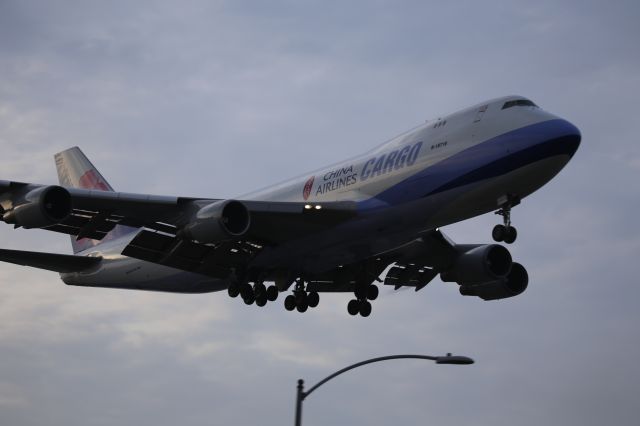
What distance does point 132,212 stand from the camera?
36.8 m

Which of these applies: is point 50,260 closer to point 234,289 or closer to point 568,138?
point 234,289

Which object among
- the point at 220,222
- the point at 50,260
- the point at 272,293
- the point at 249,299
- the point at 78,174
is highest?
the point at 78,174

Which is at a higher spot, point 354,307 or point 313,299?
point 354,307

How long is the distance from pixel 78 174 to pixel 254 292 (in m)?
13.3

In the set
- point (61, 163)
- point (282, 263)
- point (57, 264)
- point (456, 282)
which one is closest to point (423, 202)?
point (282, 263)

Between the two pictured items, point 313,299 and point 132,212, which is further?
point 313,299

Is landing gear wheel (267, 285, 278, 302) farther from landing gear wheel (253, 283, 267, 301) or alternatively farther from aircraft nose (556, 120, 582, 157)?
aircraft nose (556, 120, 582, 157)

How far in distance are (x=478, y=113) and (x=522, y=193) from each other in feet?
9.96

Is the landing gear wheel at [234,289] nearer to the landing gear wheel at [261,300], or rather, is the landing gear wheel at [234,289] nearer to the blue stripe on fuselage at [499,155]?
the landing gear wheel at [261,300]

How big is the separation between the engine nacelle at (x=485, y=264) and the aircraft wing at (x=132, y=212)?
9.16 m

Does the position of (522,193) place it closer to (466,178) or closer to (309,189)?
(466,178)

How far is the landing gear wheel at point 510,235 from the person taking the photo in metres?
33.6

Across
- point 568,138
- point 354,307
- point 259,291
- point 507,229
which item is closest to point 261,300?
point 259,291

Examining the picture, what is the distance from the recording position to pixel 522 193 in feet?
112
